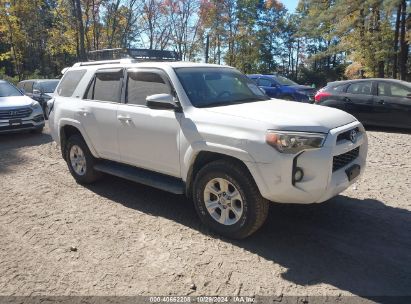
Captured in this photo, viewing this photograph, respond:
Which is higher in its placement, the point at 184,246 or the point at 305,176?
the point at 305,176

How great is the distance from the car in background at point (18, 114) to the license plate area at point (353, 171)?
892 centimetres

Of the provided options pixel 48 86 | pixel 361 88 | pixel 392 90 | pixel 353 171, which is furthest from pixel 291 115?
pixel 48 86

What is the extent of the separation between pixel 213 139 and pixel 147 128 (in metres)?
1.06

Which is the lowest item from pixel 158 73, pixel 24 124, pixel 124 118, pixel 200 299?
pixel 200 299

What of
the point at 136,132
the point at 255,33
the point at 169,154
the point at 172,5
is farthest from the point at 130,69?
the point at 255,33

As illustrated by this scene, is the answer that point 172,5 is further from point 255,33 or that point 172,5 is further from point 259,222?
point 259,222

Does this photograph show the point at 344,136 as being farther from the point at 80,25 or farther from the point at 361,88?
the point at 80,25

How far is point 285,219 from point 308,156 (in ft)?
4.15

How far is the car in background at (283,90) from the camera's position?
53.0 feet

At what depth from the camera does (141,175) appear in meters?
4.82

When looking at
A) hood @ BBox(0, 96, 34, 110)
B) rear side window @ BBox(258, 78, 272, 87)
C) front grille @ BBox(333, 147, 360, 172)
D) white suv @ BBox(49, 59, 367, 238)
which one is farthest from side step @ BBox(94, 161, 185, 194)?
rear side window @ BBox(258, 78, 272, 87)

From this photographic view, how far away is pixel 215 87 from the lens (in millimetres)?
4605

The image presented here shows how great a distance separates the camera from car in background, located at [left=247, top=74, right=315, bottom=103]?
16156 mm

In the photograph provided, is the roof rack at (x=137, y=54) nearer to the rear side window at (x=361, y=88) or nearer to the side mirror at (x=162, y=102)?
the side mirror at (x=162, y=102)
